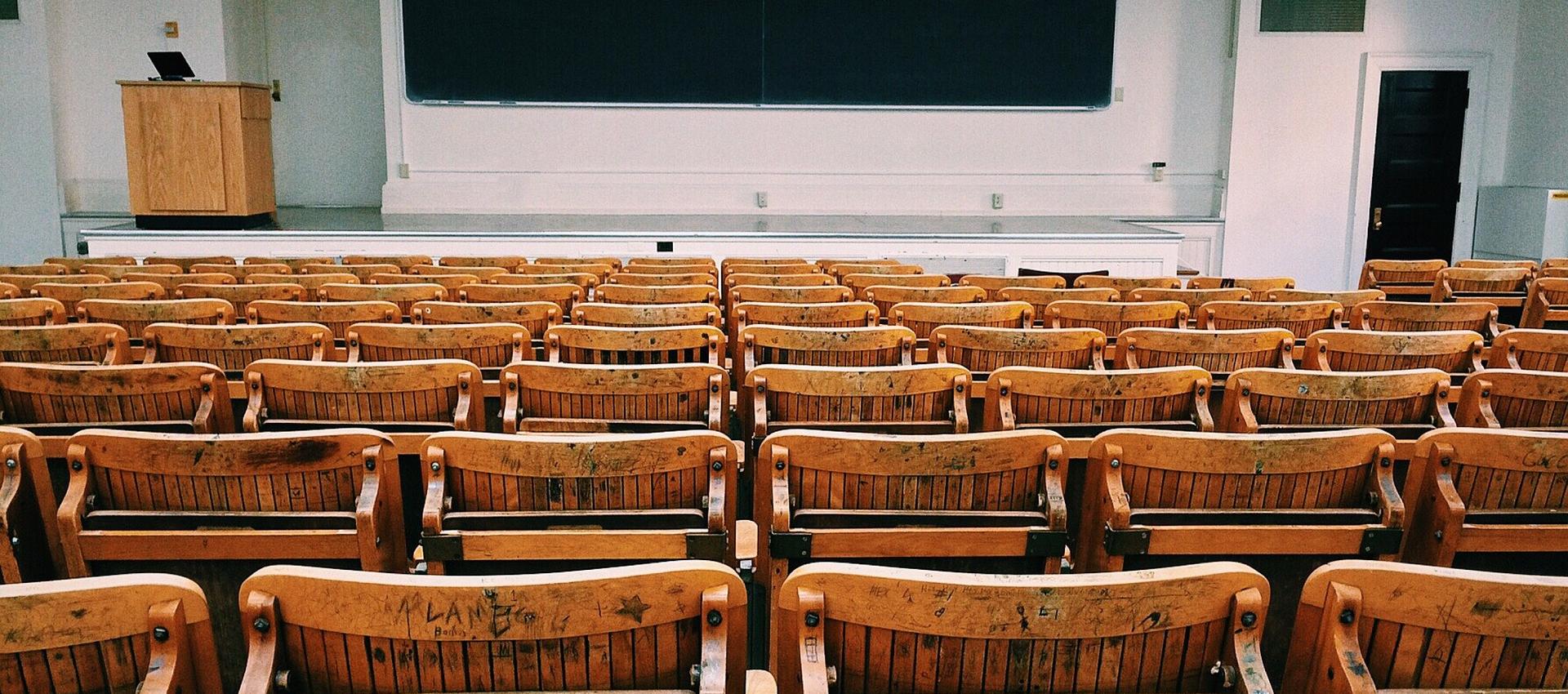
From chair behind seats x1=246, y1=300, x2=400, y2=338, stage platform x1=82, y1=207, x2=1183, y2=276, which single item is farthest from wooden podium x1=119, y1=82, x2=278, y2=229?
chair behind seats x1=246, y1=300, x2=400, y2=338

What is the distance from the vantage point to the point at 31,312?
13.1ft

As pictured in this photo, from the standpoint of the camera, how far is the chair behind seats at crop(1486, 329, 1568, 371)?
3.54 metres

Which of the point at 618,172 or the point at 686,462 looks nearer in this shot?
the point at 686,462

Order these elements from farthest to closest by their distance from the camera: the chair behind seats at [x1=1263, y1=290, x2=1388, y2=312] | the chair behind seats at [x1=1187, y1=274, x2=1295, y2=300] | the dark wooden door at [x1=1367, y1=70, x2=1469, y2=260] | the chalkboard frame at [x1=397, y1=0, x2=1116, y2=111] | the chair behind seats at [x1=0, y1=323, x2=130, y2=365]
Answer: the dark wooden door at [x1=1367, y1=70, x2=1469, y2=260] < the chalkboard frame at [x1=397, y1=0, x2=1116, y2=111] < the chair behind seats at [x1=1187, y1=274, x2=1295, y2=300] < the chair behind seats at [x1=1263, y1=290, x2=1388, y2=312] < the chair behind seats at [x1=0, y1=323, x2=130, y2=365]

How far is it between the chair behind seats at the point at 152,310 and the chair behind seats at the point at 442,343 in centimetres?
86

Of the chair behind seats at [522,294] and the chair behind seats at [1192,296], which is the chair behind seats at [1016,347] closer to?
the chair behind seats at [1192,296]

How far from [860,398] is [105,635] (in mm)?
1825

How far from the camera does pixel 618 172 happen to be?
33.7ft

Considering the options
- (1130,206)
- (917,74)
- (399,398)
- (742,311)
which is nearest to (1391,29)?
(1130,206)

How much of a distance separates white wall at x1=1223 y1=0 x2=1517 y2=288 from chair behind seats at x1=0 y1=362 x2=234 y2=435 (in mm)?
9502

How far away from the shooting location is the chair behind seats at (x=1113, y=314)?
14.0 feet

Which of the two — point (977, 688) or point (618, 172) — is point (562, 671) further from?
point (618, 172)

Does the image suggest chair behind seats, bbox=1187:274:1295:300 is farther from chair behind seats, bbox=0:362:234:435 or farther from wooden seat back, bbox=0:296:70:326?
wooden seat back, bbox=0:296:70:326

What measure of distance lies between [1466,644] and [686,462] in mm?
1270
